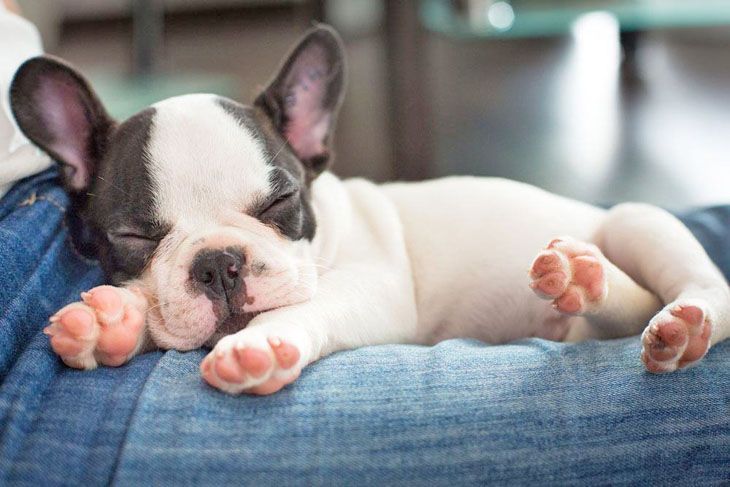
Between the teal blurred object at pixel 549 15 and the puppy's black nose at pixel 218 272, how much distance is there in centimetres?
276

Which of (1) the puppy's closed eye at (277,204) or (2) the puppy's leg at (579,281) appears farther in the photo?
(1) the puppy's closed eye at (277,204)

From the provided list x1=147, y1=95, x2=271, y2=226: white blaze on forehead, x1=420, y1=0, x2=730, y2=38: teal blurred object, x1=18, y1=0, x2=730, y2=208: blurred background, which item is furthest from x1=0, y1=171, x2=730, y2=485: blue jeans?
x1=420, y1=0, x2=730, y2=38: teal blurred object

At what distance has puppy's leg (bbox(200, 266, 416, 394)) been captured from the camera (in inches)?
44.0

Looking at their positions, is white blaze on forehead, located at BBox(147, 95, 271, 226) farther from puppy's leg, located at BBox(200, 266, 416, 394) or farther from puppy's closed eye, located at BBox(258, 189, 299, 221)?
puppy's leg, located at BBox(200, 266, 416, 394)

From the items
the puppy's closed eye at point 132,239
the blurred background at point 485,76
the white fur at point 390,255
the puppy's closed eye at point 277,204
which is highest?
the puppy's closed eye at point 277,204

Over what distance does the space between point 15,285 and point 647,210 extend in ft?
4.26

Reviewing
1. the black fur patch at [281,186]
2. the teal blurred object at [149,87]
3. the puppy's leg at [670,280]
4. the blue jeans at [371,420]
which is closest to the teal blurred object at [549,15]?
the teal blurred object at [149,87]

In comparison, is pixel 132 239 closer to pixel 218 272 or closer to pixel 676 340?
pixel 218 272

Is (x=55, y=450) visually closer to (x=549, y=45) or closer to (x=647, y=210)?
(x=647, y=210)

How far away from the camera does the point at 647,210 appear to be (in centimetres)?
179

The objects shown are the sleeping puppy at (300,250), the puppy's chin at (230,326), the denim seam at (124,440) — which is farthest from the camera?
the puppy's chin at (230,326)

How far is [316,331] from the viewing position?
1321mm

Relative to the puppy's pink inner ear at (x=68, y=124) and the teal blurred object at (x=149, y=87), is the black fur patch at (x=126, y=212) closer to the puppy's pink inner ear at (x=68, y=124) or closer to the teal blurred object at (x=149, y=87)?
the puppy's pink inner ear at (x=68, y=124)

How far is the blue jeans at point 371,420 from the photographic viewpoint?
1022mm
